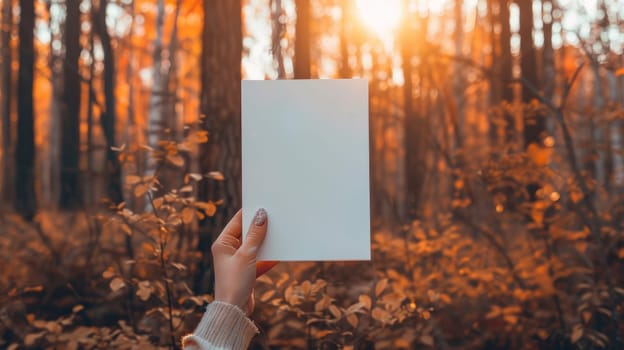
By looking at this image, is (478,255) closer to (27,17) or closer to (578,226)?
(578,226)

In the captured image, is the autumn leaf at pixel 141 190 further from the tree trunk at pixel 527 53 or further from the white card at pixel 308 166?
the tree trunk at pixel 527 53

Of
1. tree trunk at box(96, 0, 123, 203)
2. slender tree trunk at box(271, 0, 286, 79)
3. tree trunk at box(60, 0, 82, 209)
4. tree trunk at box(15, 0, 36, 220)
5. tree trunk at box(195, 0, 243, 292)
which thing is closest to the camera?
slender tree trunk at box(271, 0, 286, 79)

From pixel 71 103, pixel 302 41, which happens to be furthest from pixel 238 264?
pixel 71 103

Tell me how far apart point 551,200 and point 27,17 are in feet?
31.7

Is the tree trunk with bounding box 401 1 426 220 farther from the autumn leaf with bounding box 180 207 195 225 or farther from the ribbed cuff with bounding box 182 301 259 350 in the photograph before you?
the ribbed cuff with bounding box 182 301 259 350

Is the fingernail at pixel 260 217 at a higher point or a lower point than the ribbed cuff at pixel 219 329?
higher

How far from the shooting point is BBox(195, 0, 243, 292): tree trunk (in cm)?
373

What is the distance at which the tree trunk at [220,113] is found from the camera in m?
3.73

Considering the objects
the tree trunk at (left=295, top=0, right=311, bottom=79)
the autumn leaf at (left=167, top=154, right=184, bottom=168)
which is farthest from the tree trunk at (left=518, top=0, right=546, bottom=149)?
the autumn leaf at (left=167, top=154, right=184, bottom=168)

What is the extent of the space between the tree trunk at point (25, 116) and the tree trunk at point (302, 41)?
7.50m

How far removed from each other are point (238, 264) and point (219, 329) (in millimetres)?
172

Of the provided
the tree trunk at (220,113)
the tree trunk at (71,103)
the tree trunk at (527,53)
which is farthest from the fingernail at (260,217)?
the tree trunk at (71,103)

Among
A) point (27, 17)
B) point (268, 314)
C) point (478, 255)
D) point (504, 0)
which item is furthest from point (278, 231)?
point (27, 17)

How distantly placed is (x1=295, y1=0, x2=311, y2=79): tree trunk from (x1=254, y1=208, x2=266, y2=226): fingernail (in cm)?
303
